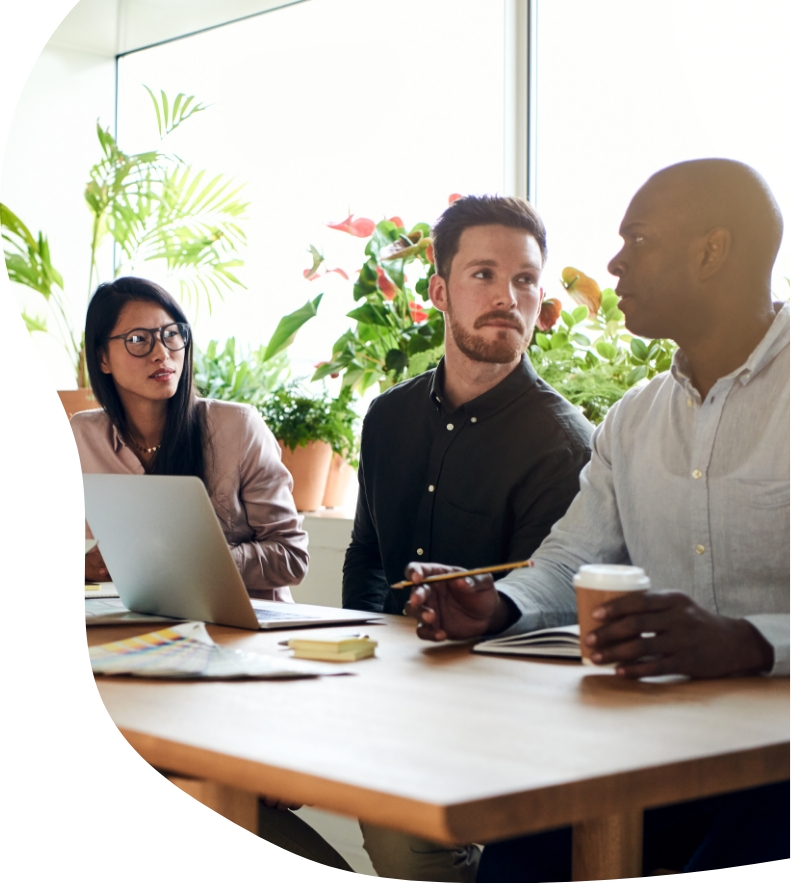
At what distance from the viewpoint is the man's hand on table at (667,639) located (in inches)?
41.2

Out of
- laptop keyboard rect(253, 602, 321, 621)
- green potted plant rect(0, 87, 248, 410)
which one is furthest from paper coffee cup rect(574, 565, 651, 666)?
green potted plant rect(0, 87, 248, 410)

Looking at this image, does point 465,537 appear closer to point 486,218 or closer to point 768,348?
point 486,218

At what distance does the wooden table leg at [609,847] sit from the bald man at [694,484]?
157 millimetres

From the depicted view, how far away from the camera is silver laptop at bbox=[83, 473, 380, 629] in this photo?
1371mm

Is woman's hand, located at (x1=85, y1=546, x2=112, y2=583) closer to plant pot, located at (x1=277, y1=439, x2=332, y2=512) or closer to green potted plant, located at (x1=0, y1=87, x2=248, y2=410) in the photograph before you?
plant pot, located at (x1=277, y1=439, x2=332, y2=512)

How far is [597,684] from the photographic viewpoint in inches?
41.7

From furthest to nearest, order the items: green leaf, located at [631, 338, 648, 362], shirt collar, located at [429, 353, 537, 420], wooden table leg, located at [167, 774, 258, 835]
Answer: green leaf, located at [631, 338, 648, 362], shirt collar, located at [429, 353, 537, 420], wooden table leg, located at [167, 774, 258, 835]

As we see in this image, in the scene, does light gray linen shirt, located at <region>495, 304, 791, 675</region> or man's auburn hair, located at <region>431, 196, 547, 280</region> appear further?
man's auburn hair, located at <region>431, 196, 547, 280</region>

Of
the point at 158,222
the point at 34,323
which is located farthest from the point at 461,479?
the point at 34,323

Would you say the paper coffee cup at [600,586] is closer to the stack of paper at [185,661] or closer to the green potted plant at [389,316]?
the stack of paper at [185,661]

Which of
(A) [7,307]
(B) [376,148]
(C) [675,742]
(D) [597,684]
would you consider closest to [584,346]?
(B) [376,148]

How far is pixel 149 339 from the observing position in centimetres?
224

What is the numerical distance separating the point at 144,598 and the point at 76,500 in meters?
0.49

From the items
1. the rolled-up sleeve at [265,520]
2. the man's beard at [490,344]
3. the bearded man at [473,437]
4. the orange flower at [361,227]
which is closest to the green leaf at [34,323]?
the orange flower at [361,227]
